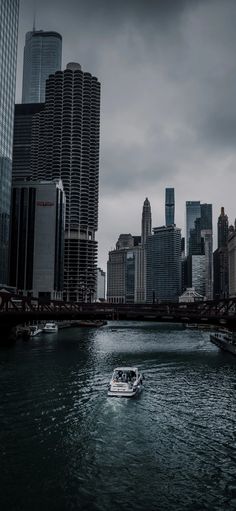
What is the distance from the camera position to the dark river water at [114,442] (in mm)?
27906

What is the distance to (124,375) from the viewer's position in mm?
57531

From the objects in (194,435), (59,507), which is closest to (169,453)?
(194,435)

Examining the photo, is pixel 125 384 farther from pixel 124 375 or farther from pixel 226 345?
pixel 226 345

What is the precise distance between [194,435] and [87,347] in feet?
243

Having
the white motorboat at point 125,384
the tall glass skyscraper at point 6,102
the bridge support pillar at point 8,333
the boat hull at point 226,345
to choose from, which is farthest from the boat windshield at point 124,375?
the tall glass skyscraper at point 6,102

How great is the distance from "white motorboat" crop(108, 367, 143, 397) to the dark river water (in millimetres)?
1238

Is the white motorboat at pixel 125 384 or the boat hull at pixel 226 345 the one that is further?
the boat hull at pixel 226 345

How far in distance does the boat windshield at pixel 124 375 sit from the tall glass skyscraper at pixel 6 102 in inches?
4682

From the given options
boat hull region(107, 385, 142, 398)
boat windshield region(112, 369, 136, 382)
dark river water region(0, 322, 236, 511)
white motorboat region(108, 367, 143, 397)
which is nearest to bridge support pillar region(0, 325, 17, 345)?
dark river water region(0, 322, 236, 511)

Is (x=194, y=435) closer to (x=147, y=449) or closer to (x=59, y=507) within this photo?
(x=147, y=449)

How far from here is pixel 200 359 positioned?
299 feet

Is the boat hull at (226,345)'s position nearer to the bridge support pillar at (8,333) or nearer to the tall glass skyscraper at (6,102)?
the bridge support pillar at (8,333)

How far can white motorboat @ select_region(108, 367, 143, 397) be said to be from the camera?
176ft

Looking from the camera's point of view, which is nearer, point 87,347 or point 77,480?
point 77,480
